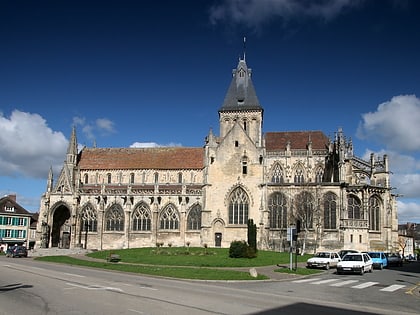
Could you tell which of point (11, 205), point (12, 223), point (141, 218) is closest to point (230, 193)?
point (141, 218)

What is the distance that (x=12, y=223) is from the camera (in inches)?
3017

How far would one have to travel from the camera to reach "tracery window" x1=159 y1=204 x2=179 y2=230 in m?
57.2

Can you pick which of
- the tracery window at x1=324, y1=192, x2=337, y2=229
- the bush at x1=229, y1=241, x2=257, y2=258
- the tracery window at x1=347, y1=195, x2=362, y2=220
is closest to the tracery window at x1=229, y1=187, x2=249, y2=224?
→ the tracery window at x1=324, y1=192, x2=337, y2=229

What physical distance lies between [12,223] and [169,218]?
116 feet

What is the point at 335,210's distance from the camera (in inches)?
1969

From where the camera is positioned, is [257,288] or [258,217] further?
[258,217]

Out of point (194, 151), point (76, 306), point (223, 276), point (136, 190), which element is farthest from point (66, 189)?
point (76, 306)

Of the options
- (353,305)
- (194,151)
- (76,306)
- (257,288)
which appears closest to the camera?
(76,306)

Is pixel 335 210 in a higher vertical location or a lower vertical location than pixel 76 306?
higher

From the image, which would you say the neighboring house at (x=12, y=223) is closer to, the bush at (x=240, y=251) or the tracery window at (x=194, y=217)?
the tracery window at (x=194, y=217)

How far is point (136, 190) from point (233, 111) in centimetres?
1749

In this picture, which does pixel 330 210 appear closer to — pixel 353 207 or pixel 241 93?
pixel 353 207

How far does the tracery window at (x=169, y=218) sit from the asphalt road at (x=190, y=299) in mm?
37189

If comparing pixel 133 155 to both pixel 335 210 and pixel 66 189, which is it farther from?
pixel 335 210
